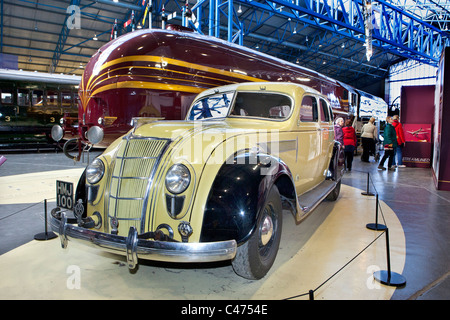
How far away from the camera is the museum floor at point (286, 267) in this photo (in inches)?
91.8

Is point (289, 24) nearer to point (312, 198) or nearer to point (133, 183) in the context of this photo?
point (312, 198)

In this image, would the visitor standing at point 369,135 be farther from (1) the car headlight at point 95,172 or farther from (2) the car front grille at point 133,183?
(1) the car headlight at point 95,172

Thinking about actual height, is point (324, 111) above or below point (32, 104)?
below

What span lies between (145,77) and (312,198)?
13.3ft

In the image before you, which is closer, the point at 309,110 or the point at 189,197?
the point at 189,197

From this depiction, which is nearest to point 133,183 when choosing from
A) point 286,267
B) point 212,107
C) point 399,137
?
point 286,267

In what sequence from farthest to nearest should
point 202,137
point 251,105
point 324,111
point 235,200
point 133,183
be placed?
point 324,111, point 251,105, point 202,137, point 133,183, point 235,200

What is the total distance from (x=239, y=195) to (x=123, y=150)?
103 cm

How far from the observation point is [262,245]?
2621mm

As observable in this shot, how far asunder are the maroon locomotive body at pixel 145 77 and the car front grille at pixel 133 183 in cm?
339

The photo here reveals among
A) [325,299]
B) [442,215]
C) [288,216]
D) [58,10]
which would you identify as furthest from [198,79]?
[58,10]

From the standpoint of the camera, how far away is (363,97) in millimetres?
18312

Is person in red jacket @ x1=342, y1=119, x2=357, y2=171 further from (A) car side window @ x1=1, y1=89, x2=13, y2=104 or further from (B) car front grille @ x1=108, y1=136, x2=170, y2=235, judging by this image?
(A) car side window @ x1=1, y1=89, x2=13, y2=104

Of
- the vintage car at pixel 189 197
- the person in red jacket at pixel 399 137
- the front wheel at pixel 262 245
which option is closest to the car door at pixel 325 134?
the vintage car at pixel 189 197
